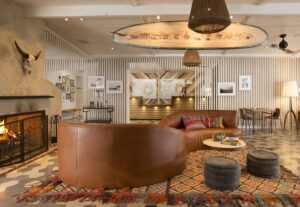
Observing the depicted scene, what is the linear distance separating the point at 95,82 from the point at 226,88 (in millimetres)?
5910

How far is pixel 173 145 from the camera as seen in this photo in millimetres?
3156

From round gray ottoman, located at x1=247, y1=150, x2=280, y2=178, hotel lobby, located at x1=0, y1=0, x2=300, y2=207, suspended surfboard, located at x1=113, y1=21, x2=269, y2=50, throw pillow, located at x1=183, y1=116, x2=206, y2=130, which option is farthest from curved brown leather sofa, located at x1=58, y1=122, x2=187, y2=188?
throw pillow, located at x1=183, y1=116, x2=206, y2=130

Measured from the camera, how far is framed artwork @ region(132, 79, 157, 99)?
40.5 feet

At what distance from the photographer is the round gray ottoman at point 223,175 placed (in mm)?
2856

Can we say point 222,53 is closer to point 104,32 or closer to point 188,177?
point 104,32

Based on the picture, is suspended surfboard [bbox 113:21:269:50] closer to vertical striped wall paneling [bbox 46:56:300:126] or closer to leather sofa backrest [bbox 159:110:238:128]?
leather sofa backrest [bbox 159:110:238:128]

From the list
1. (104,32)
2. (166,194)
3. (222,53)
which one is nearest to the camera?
(166,194)

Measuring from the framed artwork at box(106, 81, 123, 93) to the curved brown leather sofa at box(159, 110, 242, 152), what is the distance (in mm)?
4072

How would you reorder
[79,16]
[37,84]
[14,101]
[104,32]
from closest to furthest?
[14,101]
[79,16]
[37,84]
[104,32]

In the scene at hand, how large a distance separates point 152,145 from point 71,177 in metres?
1.28

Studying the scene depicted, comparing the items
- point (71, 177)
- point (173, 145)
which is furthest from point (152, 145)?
point (71, 177)

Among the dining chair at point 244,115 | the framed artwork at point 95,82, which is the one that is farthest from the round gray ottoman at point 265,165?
the framed artwork at point 95,82

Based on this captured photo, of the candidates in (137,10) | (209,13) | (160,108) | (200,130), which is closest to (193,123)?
(200,130)

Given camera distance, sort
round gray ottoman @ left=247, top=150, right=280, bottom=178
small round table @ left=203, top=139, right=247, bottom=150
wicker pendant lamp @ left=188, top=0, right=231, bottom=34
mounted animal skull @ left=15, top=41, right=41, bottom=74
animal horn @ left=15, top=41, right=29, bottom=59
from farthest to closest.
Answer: mounted animal skull @ left=15, top=41, right=41, bottom=74, animal horn @ left=15, top=41, right=29, bottom=59, small round table @ left=203, top=139, right=247, bottom=150, round gray ottoman @ left=247, top=150, right=280, bottom=178, wicker pendant lamp @ left=188, top=0, right=231, bottom=34
